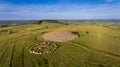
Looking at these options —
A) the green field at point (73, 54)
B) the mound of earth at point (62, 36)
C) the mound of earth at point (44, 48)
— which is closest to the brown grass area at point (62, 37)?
the mound of earth at point (62, 36)

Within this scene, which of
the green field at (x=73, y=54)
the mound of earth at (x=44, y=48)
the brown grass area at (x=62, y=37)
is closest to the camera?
the green field at (x=73, y=54)

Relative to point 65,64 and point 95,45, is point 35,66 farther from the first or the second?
point 95,45

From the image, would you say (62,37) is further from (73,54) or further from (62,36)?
(73,54)

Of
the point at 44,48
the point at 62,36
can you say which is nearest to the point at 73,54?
the point at 44,48

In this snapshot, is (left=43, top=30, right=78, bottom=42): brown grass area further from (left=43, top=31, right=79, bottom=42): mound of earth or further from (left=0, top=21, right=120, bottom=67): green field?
(left=0, top=21, right=120, bottom=67): green field

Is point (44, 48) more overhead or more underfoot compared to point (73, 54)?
more overhead

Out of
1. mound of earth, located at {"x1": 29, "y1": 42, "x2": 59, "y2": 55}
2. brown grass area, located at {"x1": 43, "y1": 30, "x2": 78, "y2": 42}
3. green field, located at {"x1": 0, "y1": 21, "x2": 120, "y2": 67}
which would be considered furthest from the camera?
brown grass area, located at {"x1": 43, "y1": 30, "x2": 78, "y2": 42}

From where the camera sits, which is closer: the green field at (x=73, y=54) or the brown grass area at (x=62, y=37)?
the green field at (x=73, y=54)

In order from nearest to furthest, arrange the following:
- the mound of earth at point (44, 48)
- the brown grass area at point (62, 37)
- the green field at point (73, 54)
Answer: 1. the green field at point (73, 54)
2. the mound of earth at point (44, 48)
3. the brown grass area at point (62, 37)

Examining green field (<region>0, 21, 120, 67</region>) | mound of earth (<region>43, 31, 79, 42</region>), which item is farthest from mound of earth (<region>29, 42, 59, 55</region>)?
mound of earth (<region>43, 31, 79, 42</region>)

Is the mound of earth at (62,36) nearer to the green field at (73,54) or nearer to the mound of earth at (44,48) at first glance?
the green field at (73,54)

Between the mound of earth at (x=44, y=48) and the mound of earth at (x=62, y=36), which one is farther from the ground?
the mound of earth at (x=62, y=36)

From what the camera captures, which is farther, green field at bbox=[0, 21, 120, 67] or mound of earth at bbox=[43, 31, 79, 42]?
mound of earth at bbox=[43, 31, 79, 42]
